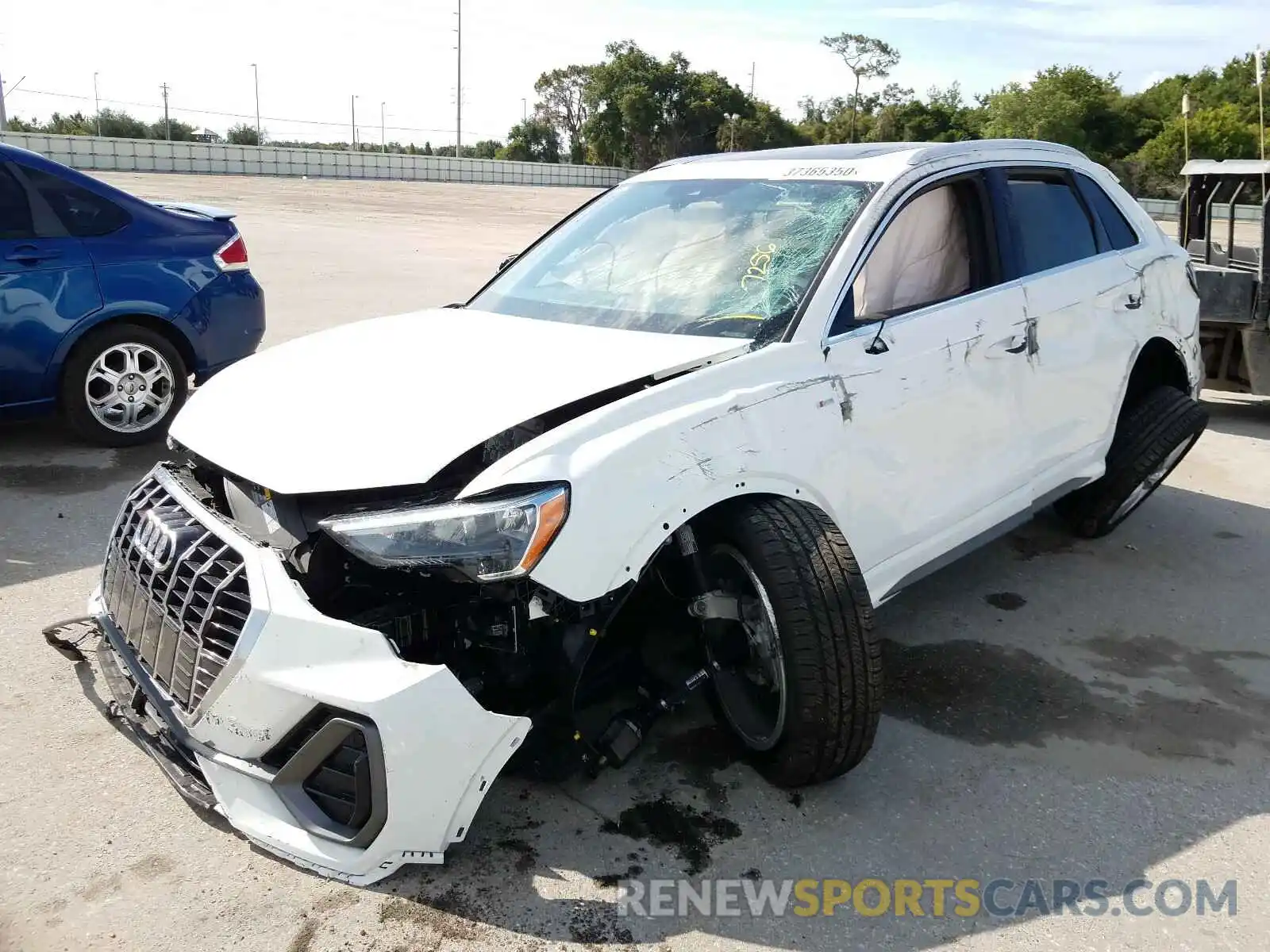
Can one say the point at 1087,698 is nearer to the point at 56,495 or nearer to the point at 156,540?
the point at 156,540

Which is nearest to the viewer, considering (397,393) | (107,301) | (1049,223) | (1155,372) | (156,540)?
(156,540)

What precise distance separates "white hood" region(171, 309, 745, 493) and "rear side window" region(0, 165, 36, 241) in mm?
3027

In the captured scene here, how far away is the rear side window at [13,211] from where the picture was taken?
5723 millimetres

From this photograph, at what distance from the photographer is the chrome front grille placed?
256 cm

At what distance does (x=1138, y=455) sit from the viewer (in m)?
4.81

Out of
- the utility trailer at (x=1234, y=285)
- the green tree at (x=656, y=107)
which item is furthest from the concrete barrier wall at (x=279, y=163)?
the utility trailer at (x=1234, y=285)

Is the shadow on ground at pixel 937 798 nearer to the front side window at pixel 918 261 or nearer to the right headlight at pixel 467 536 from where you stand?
the right headlight at pixel 467 536

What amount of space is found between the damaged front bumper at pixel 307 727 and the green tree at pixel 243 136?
7712 centimetres

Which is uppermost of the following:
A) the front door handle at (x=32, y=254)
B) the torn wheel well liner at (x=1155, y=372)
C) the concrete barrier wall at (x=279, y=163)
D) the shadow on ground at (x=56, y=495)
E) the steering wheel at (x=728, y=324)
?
the concrete barrier wall at (x=279, y=163)

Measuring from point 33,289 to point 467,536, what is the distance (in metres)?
4.48

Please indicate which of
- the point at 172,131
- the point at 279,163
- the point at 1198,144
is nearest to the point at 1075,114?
the point at 1198,144

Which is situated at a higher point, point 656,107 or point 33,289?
point 656,107

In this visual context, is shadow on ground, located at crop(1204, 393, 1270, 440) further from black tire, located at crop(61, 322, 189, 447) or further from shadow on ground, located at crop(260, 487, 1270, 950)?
black tire, located at crop(61, 322, 189, 447)

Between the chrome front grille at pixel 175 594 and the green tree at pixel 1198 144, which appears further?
the green tree at pixel 1198 144
